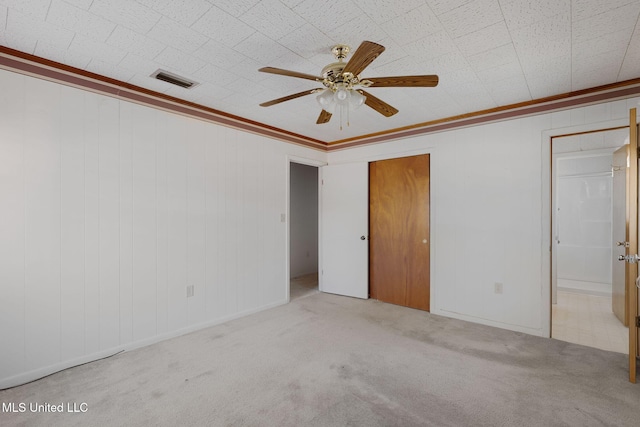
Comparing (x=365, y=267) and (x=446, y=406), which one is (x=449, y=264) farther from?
(x=446, y=406)

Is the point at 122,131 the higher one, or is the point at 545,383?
the point at 122,131

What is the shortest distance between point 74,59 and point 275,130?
2.17 meters

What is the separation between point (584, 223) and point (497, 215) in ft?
10.3

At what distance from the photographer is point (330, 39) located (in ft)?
6.39

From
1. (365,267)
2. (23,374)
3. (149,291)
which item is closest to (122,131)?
(149,291)

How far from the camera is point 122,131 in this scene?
2.67 m

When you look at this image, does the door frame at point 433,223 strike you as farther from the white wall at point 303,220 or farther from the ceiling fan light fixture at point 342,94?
the white wall at point 303,220

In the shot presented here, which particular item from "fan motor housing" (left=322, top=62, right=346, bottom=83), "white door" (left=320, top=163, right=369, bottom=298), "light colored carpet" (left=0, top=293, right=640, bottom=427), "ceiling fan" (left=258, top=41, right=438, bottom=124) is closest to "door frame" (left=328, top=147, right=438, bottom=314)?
"light colored carpet" (left=0, top=293, right=640, bottom=427)

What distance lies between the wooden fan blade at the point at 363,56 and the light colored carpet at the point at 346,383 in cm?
215

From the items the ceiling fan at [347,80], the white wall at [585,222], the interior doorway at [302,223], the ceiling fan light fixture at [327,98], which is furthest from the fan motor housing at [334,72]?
the white wall at [585,222]

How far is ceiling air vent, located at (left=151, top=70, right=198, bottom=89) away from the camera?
247 cm

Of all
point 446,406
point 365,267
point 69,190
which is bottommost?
point 446,406

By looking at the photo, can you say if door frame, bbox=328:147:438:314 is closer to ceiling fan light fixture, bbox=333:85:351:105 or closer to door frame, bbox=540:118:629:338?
door frame, bbox=540:118:629:338

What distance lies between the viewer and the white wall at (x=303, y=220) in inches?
236
